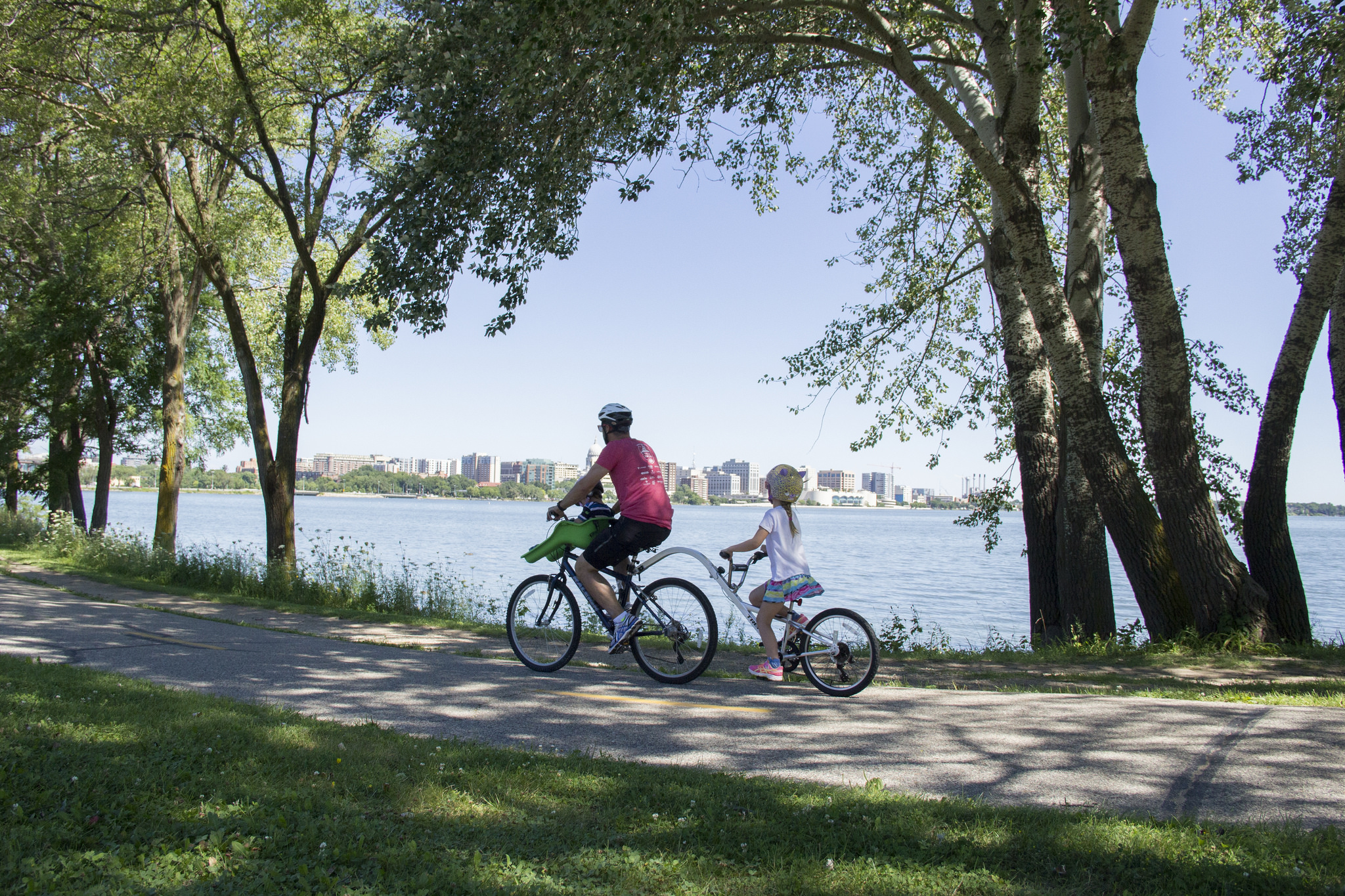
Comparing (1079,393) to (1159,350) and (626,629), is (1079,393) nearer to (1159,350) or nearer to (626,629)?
(1159,350)

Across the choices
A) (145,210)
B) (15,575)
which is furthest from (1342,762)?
(145,210)

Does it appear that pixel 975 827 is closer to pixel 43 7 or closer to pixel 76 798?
pixel 76 798

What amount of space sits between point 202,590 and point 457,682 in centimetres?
968

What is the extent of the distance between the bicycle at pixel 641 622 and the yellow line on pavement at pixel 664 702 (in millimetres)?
749

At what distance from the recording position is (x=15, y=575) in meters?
16.0

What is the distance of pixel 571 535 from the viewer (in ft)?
24.4

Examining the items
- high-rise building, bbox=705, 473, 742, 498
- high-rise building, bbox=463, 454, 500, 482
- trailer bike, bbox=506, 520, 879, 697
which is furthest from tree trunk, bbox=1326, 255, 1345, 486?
high-rise building, bbox=463, 454, 500, 482

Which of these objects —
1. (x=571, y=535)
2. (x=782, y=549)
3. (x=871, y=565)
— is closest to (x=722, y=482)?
(x=871, y=565)

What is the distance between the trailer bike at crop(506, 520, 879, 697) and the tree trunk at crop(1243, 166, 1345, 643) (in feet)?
20.3

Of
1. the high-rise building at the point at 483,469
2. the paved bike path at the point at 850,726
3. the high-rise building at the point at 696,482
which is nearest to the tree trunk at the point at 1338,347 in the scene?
the paved bike path at the point at 850,726

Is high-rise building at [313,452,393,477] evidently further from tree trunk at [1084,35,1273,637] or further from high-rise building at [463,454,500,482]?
tree trunk at [1084,35,1273,637]

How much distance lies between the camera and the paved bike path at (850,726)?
4367 mm

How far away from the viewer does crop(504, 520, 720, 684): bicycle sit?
7.15m

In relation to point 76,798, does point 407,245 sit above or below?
above
